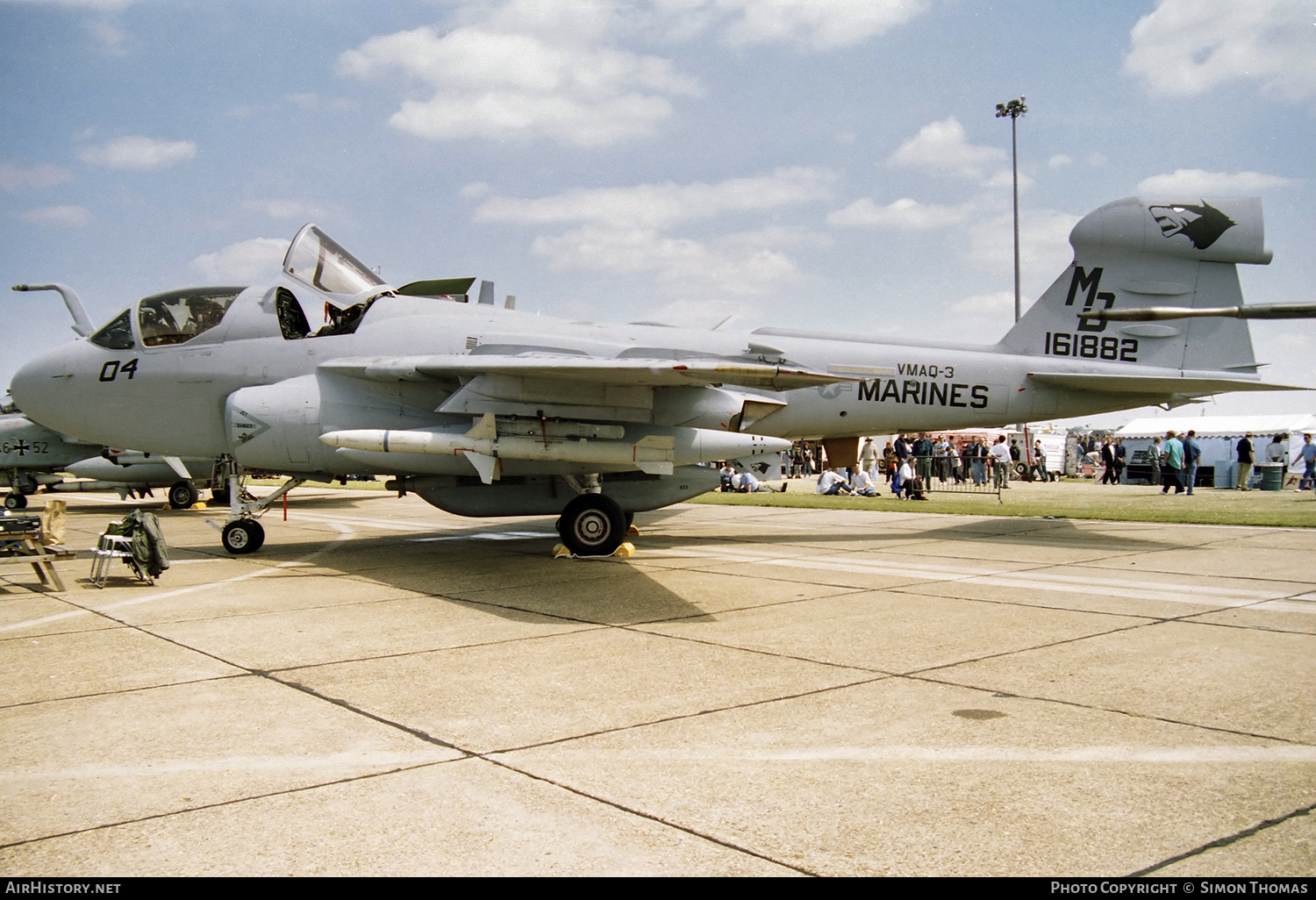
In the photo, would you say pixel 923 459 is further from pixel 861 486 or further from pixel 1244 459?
pixel 1244 459

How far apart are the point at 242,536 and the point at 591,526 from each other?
14.6 ft

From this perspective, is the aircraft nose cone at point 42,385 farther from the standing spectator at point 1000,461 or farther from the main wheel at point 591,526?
the standing spectator at point 1000,461

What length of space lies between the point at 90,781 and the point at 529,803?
1791 millimetres

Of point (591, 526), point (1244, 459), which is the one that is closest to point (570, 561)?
point (591, 526)

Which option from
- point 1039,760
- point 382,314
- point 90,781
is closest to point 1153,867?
point 1039,760

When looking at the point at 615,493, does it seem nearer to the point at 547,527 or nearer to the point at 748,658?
the point at 547,527

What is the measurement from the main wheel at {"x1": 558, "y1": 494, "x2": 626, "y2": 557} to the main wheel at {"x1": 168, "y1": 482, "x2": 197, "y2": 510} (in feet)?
51.4

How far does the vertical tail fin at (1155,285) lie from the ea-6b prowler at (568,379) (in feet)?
0.08

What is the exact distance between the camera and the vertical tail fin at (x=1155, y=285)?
12.0m

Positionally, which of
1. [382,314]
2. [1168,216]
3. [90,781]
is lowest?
[90,781]

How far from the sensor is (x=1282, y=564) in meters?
9.16

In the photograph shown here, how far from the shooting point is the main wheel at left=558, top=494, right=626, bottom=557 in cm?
1021

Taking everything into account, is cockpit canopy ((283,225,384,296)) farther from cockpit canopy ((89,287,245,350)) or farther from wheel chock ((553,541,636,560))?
wheel chock ((553,541,636,560))
